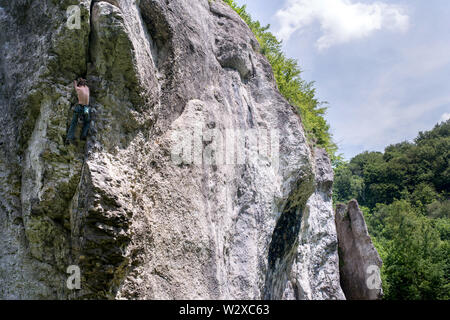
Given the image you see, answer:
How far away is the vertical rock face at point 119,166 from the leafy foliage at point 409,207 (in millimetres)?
13147

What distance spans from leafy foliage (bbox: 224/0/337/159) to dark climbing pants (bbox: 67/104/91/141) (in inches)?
334

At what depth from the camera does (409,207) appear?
2530cm

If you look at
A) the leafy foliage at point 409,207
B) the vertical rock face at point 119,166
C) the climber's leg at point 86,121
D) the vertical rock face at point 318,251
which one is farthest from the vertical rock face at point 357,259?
the climber's leg at point 86,121

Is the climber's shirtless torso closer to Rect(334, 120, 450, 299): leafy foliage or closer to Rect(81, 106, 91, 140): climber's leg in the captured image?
Rect(81, 106, 91, 140): climber's leg

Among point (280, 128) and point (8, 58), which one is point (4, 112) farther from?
point (280, 128)

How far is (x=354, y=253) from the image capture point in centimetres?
1347

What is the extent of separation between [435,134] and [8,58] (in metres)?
42.8

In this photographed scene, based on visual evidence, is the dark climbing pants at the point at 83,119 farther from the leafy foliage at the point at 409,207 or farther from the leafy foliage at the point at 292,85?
the leafy foliage at the point at 409,207

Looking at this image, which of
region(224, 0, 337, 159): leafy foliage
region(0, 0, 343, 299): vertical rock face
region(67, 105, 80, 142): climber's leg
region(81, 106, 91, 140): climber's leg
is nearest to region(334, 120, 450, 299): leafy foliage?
region(224, 0, 337, 159): leafy foliage

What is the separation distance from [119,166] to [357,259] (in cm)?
1109

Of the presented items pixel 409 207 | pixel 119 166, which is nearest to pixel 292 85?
pixel 119 166

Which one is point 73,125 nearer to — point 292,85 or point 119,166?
point 119,166

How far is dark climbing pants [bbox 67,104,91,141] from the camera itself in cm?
476

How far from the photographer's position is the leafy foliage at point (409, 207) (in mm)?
16922
